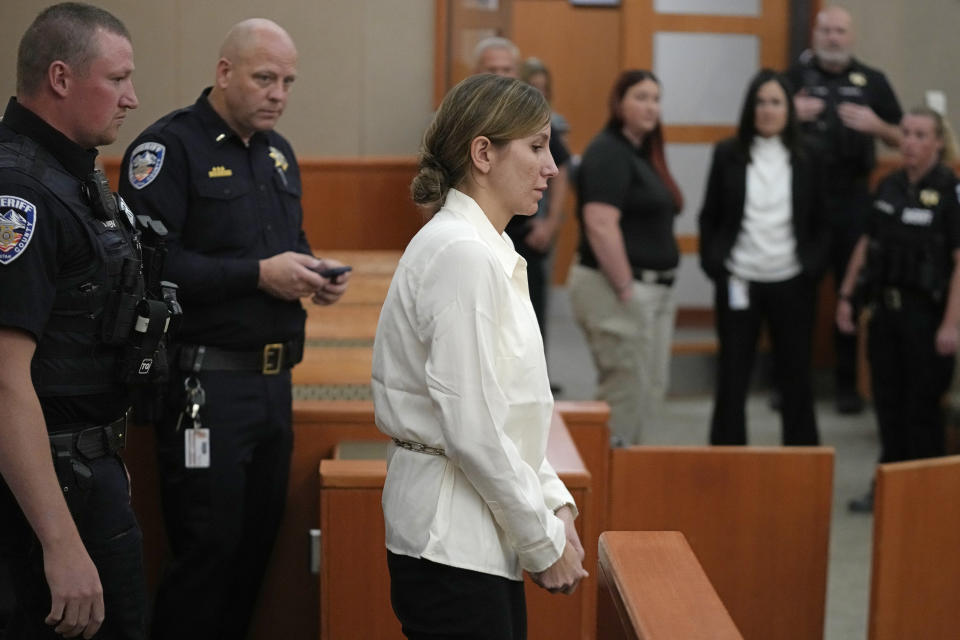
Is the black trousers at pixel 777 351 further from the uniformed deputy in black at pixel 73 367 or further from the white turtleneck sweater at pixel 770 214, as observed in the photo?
the uniformed deputy in black at pixel 73 367

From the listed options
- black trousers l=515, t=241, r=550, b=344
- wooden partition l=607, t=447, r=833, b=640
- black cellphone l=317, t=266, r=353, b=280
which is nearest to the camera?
black cellphone l=317, t=266, r=353, b=280

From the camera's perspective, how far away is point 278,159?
2.79m

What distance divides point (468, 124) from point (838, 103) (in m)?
4.15

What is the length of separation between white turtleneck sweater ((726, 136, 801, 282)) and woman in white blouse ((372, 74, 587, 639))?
8.92 ft

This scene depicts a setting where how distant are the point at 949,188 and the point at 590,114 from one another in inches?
120

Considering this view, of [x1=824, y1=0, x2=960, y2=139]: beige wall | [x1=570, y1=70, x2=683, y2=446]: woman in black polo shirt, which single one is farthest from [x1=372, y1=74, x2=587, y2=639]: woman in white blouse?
[x1=824, y1=0, x2=960, y2=139]: beige wall

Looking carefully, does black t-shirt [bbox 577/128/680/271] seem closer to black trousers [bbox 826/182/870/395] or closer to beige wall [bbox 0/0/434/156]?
beige wall [bbox 0/0/434/156]

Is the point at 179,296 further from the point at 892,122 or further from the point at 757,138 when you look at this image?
the point at 892,122

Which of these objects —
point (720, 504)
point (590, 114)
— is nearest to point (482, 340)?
point (720, 504)

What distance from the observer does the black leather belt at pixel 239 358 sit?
2566mm

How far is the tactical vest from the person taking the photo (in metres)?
1.83

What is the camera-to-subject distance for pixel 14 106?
187 cm

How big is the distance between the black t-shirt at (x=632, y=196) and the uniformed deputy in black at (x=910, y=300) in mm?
797

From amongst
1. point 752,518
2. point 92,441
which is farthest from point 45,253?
point 752,518
